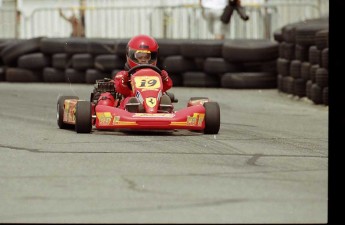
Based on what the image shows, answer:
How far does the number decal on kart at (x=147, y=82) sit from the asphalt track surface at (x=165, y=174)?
1.55 ft

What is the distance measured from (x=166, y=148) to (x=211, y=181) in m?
2.11

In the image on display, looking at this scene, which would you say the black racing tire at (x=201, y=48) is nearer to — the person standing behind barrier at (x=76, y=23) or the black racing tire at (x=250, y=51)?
the black racing tire at (x=250, y=51)

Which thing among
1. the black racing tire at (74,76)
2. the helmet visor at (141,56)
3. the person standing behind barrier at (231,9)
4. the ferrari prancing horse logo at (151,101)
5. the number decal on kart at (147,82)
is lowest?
the black racing tire at (74,76)

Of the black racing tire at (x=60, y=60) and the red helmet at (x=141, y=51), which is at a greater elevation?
the red helmet at (x=141, y=51)

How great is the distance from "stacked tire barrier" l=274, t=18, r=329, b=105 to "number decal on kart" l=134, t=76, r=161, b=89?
4.26 metres

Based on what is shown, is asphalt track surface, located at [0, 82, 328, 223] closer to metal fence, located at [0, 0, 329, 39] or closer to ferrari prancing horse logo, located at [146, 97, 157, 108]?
ferrari prancing horse logo, located at [146, 97, 157, 108]

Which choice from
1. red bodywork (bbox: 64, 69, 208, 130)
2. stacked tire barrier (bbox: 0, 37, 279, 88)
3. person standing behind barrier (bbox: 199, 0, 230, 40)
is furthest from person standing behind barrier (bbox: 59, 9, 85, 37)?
red bodywork (bbox: 64, 69, 208, 130)

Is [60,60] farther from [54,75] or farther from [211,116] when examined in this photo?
[211,116]

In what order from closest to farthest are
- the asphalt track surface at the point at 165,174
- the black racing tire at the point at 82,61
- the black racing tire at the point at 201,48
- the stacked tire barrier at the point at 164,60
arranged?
1. the asphalt track surface at the point at 165,174
2. the stacked tire barrier at the point at 164,60
3. the black racing tire at the point at 201,48
4. the black racing tire at the point at 82,61

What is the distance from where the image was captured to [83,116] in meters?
10.7

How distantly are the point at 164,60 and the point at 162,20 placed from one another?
2642 millimetres

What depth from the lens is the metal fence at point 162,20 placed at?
2083 cm

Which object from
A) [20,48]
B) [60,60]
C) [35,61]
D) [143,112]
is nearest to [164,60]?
[60,60]

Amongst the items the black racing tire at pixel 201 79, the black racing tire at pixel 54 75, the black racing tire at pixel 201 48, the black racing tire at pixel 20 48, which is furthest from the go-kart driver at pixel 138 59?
the black racing tire at pixel 20 48
